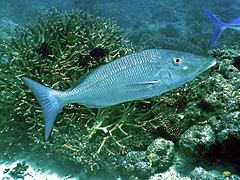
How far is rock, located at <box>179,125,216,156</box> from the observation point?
12.6 ft

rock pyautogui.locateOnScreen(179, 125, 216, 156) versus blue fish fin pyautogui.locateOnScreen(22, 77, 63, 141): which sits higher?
blue fish fin pyautogui.locateOnScreen(22, 77, 63, 141)

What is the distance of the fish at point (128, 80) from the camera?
8.38ft

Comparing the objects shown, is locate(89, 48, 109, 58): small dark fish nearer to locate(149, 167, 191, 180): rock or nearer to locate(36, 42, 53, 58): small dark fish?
locate(36, 42, 53, 58): small dark fish

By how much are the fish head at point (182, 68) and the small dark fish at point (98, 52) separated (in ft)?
9.20

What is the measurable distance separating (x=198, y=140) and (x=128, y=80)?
1869 millimetres

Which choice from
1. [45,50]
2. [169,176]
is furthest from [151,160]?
→ [45,50]

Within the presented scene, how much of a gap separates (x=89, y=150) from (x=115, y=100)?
2.01m

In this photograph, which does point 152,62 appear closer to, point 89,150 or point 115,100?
point 115,100

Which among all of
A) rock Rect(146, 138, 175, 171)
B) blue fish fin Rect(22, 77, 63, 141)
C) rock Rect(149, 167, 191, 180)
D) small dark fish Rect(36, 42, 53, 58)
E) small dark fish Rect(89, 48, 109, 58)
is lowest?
rock Rect(149, 167, 191, 180)

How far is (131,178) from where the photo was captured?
165 inches

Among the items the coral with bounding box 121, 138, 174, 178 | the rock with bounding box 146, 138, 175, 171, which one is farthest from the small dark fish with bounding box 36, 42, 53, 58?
the rock with bounding box 146, 138, 175, 171

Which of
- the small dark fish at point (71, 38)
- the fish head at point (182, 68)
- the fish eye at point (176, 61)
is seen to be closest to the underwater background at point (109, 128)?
the small dark fish at point (71, 38)

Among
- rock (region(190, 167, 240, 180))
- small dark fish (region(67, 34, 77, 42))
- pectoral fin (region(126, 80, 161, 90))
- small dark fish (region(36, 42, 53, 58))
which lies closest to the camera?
pectoral fin (region(126, 80, 161, 90))

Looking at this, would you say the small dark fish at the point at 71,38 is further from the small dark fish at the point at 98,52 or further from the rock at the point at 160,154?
the rock at the point at 160,154
